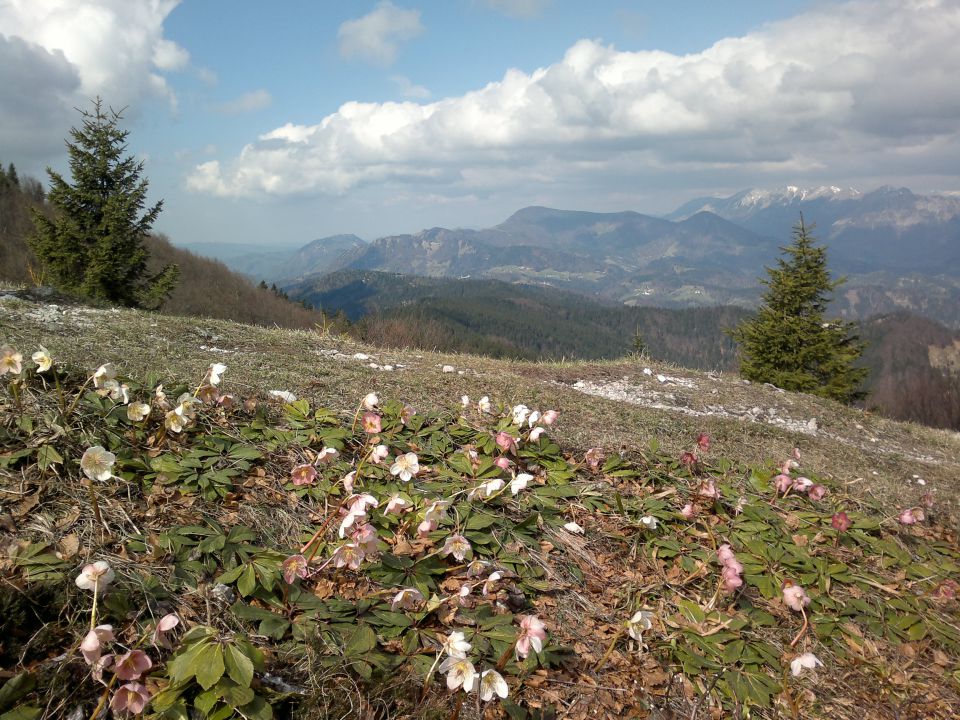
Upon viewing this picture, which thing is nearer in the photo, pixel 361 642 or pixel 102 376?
pixel 361 642

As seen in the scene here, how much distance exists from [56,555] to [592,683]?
2.58m

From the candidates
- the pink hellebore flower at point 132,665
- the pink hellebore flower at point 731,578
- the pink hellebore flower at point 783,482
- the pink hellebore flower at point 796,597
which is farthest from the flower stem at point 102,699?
the pink hellebore flower at point 783,482

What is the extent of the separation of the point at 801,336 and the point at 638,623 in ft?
84.6

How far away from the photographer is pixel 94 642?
188 centimetres

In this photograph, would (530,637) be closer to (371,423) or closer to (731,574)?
(731,574)

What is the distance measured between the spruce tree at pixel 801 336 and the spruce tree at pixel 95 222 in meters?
27.2

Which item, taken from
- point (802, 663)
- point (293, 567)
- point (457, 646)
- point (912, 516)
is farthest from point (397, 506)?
point (912, 516)

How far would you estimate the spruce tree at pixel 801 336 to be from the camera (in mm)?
24359

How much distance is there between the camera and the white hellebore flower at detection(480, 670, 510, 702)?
2107mm

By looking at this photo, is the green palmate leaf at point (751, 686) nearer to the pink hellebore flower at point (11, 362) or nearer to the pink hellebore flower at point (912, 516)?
the pink hellebore flower at point (912, 516)

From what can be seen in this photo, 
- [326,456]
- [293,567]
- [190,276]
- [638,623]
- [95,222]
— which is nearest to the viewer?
[293,567]

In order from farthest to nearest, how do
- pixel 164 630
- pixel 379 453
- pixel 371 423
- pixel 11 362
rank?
1. pixel 371 423
2. pixel 379 453
3. pixel 11 362
4. pixel 164 630

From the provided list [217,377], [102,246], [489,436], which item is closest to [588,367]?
[489,436]

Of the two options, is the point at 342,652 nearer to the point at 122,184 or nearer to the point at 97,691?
the point at 97,691
